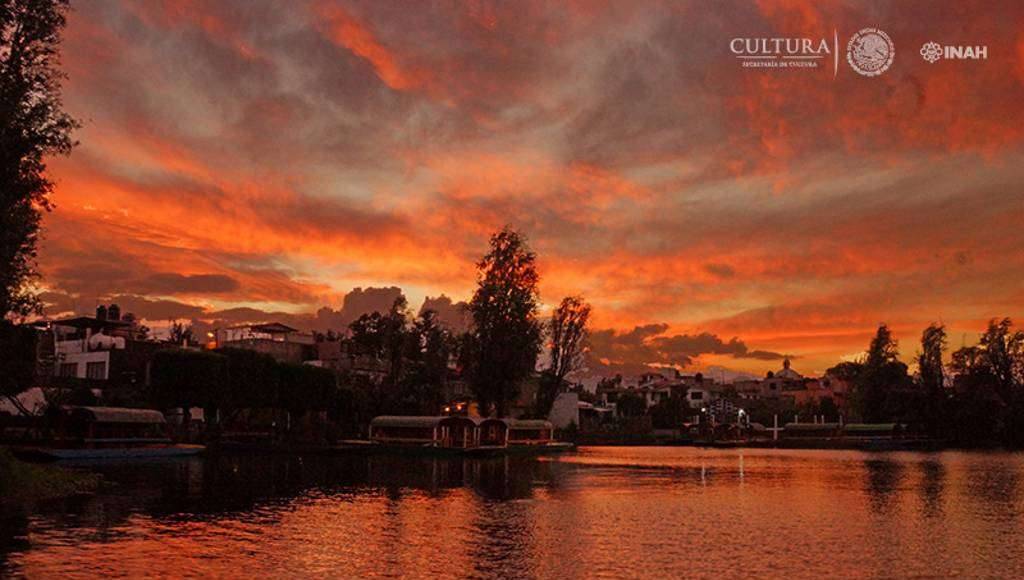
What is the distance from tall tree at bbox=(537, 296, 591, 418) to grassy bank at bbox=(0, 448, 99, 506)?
7853cm

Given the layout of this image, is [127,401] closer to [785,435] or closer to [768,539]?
[768,539]

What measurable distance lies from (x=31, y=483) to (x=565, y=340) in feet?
274

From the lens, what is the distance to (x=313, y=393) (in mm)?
Result: 96562

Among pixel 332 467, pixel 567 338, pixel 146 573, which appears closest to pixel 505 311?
pixel 567 338

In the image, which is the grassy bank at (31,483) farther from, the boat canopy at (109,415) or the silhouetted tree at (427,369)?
the silhouetted tree at (427,369)

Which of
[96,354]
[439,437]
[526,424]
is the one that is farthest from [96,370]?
[526,424]

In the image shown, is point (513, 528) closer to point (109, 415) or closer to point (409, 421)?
point (109, 415)

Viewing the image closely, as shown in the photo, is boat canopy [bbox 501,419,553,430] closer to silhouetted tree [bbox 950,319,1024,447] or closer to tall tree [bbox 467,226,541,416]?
tall tree [bbox 467,226,541,416]

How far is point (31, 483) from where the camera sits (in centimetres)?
3762

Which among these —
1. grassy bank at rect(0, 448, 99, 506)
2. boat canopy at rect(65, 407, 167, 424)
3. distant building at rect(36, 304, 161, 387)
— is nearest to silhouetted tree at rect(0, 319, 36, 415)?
boat canopy at rect(65, 407, 167, 424)

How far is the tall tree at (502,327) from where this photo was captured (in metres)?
97.7

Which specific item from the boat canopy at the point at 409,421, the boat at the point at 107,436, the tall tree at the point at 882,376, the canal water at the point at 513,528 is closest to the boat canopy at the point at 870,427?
the tall tree at the point at 882,376

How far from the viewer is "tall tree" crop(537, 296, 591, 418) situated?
117 metres

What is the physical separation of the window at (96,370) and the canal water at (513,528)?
2016 inches
